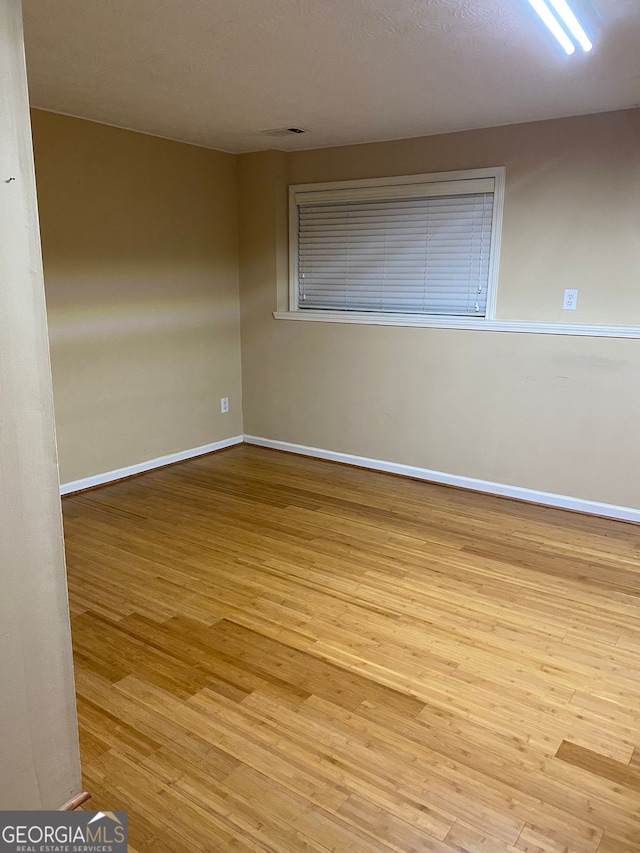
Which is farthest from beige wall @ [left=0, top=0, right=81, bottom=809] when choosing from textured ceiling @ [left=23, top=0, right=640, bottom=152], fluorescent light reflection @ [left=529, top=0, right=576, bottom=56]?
fluorescent light reflection @ [left=529, top=0, right=576, bottom=56]

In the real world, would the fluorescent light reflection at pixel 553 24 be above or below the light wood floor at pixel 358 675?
above

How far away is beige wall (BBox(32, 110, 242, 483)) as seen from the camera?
379cm

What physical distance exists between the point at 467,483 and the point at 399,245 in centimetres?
168

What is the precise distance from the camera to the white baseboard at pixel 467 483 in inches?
148

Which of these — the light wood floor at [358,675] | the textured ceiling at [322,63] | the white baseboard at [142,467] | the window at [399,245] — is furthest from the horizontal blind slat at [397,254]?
the light wood floor at [358,675]

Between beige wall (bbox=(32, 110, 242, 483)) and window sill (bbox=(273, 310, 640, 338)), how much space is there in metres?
0.65

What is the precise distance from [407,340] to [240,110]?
69.7 inches

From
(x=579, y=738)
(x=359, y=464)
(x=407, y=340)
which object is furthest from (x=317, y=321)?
(x=579, y=738)

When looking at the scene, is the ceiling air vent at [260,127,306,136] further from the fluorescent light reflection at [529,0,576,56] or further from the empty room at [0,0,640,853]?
the fluorescent light reflection at [529,0,576,56]

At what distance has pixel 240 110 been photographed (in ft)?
11.3

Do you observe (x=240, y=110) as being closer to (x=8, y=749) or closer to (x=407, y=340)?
(x=407, y=340)

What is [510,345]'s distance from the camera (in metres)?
3.93

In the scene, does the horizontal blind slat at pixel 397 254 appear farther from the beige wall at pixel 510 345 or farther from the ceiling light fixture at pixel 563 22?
the ceiling light fixture at pixel 563 22

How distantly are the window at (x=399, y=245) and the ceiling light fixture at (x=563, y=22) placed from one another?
1.53 m
